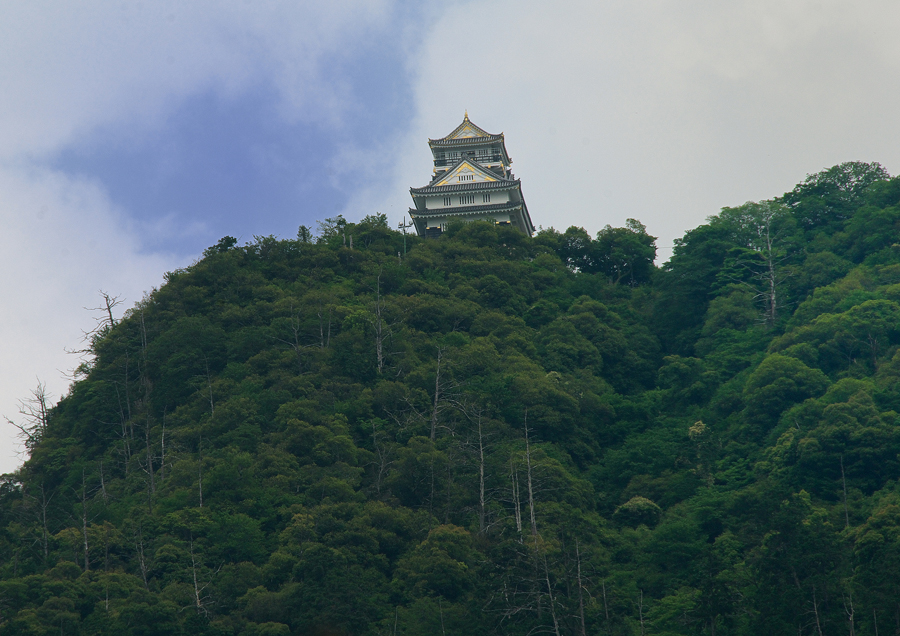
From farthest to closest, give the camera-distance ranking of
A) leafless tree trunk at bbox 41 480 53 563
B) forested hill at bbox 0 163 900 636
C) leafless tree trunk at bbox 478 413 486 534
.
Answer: leafless tree trunk at bbox 41 480 53 563 < leafless tree trunk at bbox 478 413 486 534 < forested hill at bbox 0 163 900 636

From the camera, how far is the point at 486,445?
36750 mm

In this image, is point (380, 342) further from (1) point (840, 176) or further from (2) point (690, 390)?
(1) point (840, 176)

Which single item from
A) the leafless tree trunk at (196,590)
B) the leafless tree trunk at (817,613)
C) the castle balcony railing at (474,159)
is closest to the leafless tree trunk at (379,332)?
the leafless tree trunk at (196,590)

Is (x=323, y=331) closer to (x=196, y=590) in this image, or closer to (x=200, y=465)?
(x=200, y=465)

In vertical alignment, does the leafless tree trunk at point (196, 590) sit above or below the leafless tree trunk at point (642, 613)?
above

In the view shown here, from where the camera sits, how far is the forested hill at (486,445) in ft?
95.0

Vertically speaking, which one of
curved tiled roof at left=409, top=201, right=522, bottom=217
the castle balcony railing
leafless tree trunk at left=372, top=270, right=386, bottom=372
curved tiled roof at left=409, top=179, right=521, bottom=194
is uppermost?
the castle balcony railing

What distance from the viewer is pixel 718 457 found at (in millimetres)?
39312

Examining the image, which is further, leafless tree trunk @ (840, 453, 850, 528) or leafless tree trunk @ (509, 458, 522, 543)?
leafless tree trunk @ (840, 453, 850, 528)

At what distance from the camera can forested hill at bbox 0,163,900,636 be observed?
2897cm

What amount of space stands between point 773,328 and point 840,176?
1353 cm

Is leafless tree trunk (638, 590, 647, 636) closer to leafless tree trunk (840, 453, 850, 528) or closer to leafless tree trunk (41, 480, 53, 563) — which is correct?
leafless tree trunk (840, 453, 850, 528)

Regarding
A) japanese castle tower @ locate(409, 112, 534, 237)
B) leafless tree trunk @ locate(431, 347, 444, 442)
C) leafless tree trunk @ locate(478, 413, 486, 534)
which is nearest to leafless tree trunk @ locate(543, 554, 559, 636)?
leafless tree trunk @ locate(478, 413, 486, 534)

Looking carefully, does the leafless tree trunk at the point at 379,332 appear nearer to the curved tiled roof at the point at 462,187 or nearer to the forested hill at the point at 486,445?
the forested hill at the point at 486,445
